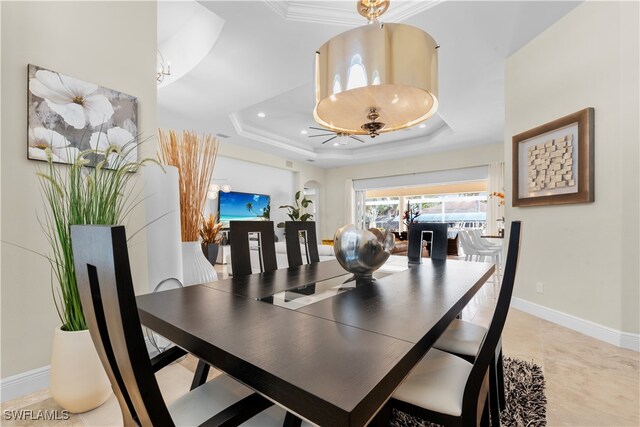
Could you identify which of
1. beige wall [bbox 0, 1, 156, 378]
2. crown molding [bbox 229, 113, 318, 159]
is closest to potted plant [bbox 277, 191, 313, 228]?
crown molding [bbox 229, 113, 318, 159]

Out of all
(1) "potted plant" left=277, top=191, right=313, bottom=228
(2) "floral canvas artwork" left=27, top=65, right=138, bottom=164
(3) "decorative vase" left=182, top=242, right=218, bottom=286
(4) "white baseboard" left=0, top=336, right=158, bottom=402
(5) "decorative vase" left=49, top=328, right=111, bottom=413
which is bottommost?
(4) "white baseboard" left=0, top=336, right=158, bottom=402

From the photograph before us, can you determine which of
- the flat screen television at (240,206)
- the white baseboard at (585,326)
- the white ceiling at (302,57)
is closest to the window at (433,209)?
the white ceiling at (302,57)

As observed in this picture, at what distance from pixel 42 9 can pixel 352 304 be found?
2.51 m

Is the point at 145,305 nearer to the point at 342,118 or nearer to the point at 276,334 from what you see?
the point at 276,334

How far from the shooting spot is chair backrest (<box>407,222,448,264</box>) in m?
2.29

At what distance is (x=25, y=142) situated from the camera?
5.62 feet

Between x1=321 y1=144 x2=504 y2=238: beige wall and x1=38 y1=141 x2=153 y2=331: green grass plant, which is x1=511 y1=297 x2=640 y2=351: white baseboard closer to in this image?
x1=38 y1=141 x2=153 y2=331: green grass plant

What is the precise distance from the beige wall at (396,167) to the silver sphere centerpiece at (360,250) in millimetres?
6440

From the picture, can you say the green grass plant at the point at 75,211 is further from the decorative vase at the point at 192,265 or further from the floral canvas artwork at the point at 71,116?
the decorative vase at the point at 192,265

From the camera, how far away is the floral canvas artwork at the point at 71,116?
5.68 ft

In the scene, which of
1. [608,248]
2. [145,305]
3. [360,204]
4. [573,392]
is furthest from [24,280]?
[360,204]

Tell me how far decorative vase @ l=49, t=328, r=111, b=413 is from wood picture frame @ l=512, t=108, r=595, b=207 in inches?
151

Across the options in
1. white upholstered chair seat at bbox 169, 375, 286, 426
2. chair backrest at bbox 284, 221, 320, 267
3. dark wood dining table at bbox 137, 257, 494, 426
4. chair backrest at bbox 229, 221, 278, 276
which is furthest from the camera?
chair backrest at bbox 284, 221, 320, 267

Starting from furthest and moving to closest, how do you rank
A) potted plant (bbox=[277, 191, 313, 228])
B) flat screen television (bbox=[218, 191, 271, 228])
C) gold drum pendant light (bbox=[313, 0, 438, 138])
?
potted plant (bbox=[277, 191, 313, 228]) < flat screen television (bbox=[218, 191, 271, 228]) < gold drum pendant light (bbox=[313, 0, 438, 138])
